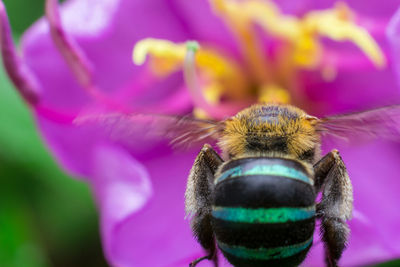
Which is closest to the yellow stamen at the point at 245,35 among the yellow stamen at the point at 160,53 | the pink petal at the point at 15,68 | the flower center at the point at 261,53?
the flower center at the point at 261,53

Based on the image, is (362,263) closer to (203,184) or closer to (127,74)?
(203,184)

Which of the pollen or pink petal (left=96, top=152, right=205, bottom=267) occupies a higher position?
the pollen

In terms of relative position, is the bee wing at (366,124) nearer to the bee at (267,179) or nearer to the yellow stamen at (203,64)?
the bee at (267,179)

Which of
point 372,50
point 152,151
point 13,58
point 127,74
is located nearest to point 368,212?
point 372,50

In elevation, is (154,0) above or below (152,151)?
above

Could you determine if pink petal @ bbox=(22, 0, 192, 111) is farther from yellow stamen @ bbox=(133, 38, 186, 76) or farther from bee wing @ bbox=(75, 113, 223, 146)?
bee wing @ bbox=(75, 113, 223, 146)

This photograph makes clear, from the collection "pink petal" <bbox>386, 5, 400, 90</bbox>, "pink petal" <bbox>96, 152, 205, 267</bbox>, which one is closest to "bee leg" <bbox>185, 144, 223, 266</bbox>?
"pink petal" <bbox>96, 152, 205, 267</bbox>
